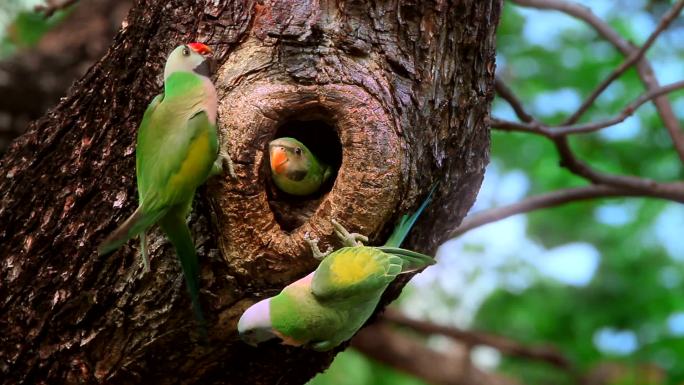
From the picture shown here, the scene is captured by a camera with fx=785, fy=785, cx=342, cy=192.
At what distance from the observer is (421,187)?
6.61ft

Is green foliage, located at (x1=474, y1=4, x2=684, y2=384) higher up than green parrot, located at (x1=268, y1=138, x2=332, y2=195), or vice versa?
green foliage, located at (x1=474, y1=4, x2=684, y2=384)

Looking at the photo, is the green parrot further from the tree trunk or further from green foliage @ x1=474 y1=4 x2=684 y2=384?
green foliage @ x1=474 y1=4 x2=684 y2=384

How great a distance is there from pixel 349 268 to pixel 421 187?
34cm

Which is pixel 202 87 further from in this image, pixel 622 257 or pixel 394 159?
pixel 622 257

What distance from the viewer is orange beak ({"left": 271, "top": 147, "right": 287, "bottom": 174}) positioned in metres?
1.98

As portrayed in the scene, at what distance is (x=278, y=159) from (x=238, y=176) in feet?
0.40

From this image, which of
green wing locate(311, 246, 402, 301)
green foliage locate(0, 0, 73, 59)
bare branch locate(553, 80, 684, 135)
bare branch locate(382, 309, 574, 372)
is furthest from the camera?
bare branch locate(382, 309, 574, 372)

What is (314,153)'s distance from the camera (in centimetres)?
238

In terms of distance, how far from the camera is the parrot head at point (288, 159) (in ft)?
6.50

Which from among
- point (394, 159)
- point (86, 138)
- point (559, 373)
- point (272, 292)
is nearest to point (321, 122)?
point (394, 159)

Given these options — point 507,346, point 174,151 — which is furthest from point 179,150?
point 507,346

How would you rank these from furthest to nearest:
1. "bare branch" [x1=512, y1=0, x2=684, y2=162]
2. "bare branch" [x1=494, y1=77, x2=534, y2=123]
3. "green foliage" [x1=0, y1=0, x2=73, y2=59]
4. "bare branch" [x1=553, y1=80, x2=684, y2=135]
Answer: "green foliage" [x1=0, y1=0, x2=73, y2=59]
"bare branch" [x1=512, y1=0, x2=684, y2=162]
"bare branch" [x1=494, y1=77, x2=534, y2=123]
"bare branch" [x1=553, y1=80, x2=684, y2=135]

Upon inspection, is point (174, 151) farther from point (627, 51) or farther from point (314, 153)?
point (627, 51)

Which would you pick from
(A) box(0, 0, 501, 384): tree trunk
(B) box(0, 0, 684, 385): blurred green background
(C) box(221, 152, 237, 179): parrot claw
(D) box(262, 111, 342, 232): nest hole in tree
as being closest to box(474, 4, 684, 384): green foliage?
(B) box(0, 0, 684, 385): blurred green background
